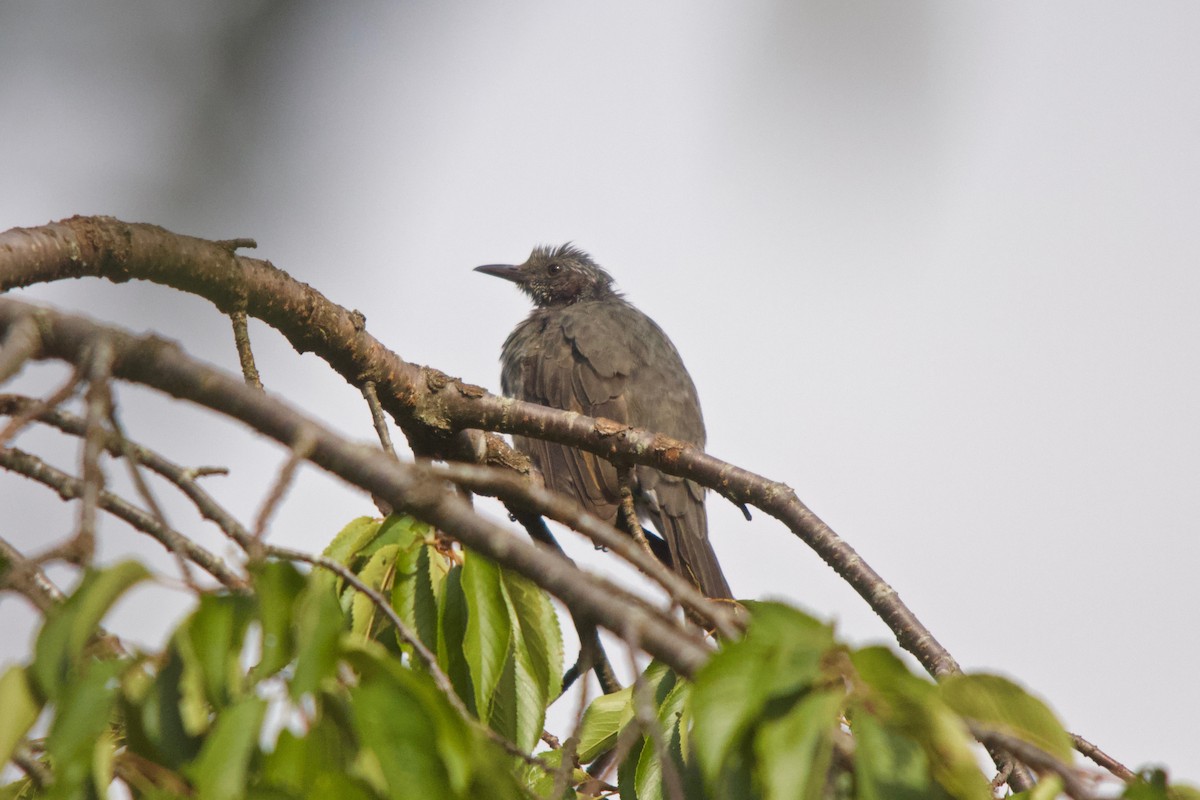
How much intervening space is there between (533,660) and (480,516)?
28.3 inches

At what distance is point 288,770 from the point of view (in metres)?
1.30

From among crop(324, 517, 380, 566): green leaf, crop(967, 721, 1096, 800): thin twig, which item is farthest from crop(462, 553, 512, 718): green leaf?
crop(967, 721, 1096, 800): thin twig

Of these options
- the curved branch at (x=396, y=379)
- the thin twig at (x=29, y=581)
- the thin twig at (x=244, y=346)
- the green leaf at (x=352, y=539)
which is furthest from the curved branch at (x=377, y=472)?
the thin twig at (x=244, y=346)

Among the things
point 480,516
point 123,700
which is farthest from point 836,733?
point 123,700

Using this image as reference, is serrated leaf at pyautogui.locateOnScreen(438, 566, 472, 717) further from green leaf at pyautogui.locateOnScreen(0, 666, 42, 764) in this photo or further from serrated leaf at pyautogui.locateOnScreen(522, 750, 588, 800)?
green leaf at pyautogui.locateOnScreen(0, 666, 42, 764)

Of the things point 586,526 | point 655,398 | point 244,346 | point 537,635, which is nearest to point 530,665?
point 537,635

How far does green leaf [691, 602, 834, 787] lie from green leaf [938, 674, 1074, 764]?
0.17m

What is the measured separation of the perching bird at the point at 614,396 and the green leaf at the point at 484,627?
3611 millimetres

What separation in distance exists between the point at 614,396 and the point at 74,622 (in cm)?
581

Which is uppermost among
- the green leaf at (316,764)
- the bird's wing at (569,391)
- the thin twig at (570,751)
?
the bird's wing at (569,391)

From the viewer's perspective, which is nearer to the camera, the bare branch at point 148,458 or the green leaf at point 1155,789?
the green leaf at point 1155,789

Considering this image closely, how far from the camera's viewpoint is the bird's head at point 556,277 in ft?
30.0

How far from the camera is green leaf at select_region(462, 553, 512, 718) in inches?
78.2

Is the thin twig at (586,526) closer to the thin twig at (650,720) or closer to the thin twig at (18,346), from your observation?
the thin twig at (650,720)
